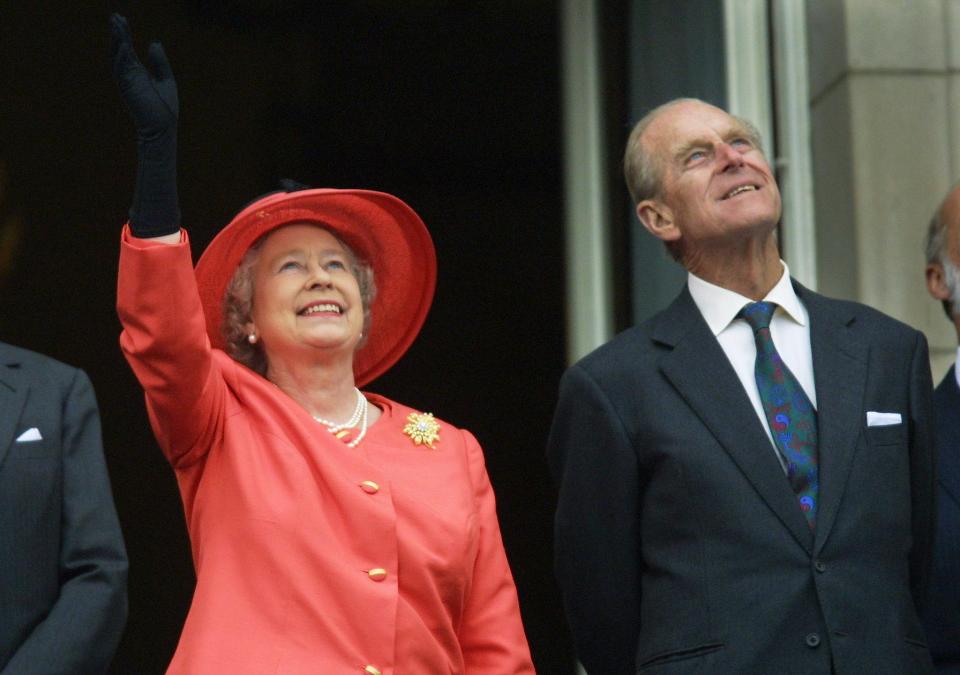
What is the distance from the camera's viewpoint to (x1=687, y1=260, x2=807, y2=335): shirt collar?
3684mm

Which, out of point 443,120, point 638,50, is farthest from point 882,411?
point 443,120

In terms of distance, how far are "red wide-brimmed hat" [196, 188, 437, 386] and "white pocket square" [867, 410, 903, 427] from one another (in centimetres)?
102

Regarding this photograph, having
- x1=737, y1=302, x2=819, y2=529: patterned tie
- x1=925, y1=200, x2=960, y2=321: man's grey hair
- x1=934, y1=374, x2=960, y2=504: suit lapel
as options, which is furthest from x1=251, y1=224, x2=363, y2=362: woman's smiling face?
x1=925, y1=200, x2=960, y2=321: man's grey hair

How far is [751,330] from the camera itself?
3658 mm

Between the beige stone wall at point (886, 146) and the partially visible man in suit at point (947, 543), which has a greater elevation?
the beige stone wall at point (886, 146)

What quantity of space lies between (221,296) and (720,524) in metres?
1.13

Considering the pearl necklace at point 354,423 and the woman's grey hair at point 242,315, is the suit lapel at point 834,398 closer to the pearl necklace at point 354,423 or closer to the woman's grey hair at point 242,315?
the pearl necklace at point 354,423

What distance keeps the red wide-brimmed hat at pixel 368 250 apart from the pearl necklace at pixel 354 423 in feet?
0.98

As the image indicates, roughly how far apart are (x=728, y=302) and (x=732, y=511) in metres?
0.51

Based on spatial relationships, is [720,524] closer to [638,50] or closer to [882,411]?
[882,411]

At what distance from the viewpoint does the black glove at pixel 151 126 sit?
311cm

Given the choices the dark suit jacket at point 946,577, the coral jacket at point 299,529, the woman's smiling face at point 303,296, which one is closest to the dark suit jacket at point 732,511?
the dark suit jacket at point 946,577

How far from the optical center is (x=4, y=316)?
7.12 meters

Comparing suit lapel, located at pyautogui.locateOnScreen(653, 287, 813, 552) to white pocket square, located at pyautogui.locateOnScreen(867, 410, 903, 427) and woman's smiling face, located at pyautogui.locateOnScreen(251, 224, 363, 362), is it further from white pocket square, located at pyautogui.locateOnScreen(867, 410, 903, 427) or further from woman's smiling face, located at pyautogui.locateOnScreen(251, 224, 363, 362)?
woman's smiling face, located at pyautogui.locateOnScreen(251, 224, 363, 362)
